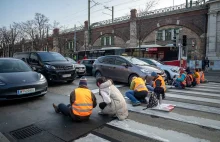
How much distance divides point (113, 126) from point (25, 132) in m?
1.87

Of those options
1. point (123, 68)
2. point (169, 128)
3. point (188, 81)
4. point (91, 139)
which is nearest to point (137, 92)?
point (169, 128)

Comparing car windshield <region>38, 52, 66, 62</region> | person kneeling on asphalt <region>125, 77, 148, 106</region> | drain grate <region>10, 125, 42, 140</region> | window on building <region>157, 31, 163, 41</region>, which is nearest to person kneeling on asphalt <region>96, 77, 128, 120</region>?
person kneeling on asphalt <region>125, 77, 148, 106</region>

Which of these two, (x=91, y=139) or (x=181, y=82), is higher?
(x=181, y=82)

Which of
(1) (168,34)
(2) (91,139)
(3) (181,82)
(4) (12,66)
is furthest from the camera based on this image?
(1) (168,34)

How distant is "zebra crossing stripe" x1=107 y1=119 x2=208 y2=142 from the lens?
3299 mm

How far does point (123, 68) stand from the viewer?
935 cm

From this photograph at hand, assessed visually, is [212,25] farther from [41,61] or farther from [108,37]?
[41,61]

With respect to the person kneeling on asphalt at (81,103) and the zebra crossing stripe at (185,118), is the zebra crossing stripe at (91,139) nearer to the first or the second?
the person kneeling on asphalt at (81,103)

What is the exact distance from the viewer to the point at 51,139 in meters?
3.26

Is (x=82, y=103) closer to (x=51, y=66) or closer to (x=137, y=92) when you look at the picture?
(x=137, y=92)

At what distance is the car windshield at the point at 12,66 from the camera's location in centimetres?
629

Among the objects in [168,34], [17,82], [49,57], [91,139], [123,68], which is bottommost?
[91,139]

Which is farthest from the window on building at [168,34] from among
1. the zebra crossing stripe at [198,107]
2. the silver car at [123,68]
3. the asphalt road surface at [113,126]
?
the asphalt road surface at [113,126]

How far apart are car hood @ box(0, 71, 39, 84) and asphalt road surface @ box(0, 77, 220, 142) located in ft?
2.56
